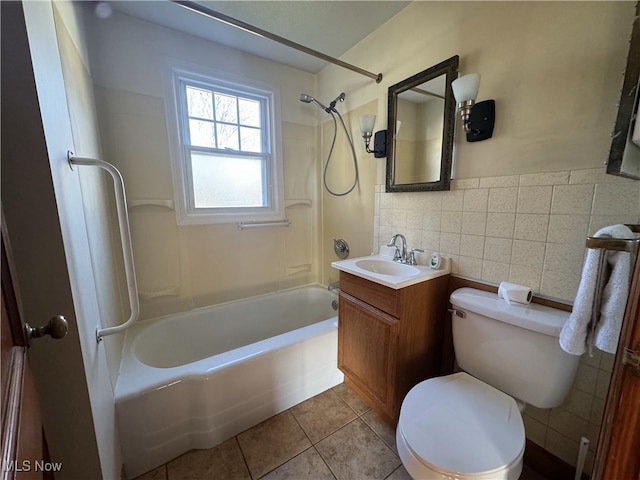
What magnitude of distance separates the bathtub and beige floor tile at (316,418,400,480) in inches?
12.3

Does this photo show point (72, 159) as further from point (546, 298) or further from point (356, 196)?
point (546, 298)

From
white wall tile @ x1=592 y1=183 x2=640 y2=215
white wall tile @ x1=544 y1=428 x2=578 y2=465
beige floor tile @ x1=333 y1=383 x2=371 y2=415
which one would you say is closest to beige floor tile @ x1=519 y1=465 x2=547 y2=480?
white wall tile @ x1=544 y1=428 x2=578 y2=465

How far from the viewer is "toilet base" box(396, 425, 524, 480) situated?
744 mm

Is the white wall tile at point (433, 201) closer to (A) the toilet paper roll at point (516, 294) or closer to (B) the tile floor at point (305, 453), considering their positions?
(A) the toilet paper roll at point (516, 294)

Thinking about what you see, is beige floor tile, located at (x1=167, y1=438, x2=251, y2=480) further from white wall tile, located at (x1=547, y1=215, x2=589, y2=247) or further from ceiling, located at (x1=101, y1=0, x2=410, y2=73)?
ceiling, located at (x1=101, y1=0, x2=410, y2=73)

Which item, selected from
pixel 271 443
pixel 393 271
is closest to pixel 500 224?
pixel 393 271

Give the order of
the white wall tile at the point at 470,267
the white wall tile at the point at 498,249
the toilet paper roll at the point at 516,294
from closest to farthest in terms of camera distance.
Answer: the toilet paper roll at the point at 516,294
the white wall tile at the point at 498,249
the white wall tile at the point at 470,267

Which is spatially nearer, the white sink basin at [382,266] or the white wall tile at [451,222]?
the white wall tile at [451,222]

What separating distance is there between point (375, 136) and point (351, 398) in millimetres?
1708

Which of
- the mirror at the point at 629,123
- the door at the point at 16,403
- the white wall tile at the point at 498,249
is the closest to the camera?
the door at the point at 16,403

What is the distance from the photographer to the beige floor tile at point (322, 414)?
54.3 inches

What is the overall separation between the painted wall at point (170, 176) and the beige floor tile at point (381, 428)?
1248mm

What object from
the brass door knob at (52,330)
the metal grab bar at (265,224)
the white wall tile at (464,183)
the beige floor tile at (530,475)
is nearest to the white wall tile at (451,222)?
the white wall tile at (464,183)

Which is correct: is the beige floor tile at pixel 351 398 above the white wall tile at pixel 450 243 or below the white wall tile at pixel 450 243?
below
